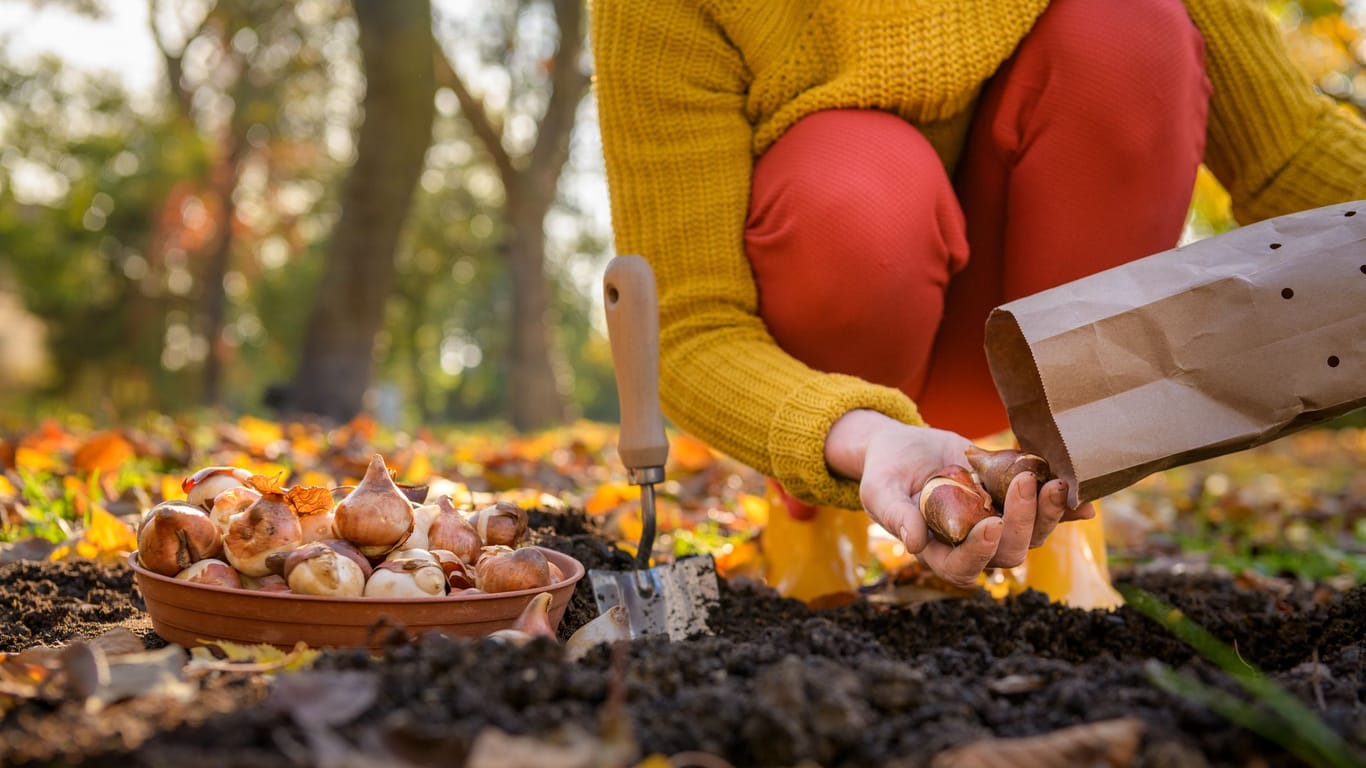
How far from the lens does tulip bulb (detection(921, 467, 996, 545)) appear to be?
1188 millimetres

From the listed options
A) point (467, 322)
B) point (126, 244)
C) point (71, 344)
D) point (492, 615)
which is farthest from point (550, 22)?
point (467, 322)

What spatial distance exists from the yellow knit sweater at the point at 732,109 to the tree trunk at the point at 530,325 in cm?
911

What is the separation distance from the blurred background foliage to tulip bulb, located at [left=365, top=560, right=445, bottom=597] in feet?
28.9

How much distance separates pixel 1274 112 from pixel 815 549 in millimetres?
1170

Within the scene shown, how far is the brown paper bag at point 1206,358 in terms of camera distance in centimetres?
120

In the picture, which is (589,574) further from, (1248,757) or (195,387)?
(195,387)

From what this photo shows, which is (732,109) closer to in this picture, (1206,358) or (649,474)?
(649,474)

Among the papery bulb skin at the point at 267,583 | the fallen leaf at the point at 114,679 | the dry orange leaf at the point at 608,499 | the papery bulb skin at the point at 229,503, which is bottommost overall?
the dry orange leaf at the point at 608,499

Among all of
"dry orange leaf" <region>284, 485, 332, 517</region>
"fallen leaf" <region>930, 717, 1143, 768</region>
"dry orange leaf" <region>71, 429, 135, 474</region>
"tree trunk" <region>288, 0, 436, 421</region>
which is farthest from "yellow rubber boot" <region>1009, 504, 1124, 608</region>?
"tree trunk" <region>288, 0, 436, 421</region>

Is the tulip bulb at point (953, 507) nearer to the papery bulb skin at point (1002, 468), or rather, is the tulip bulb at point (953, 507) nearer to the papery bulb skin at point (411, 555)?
the papery bulb skin at point (1002, 468)

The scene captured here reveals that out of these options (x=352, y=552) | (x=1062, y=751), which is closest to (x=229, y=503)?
(x=352, y=552)

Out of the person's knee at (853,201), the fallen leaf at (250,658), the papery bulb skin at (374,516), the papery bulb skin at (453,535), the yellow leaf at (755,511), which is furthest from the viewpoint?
the yellow leaf at (755,511)

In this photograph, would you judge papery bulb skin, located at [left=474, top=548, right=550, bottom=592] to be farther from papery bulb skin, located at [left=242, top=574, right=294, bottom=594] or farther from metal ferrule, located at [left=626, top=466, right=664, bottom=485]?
metal ferrule, located at [left=626, top=466, right=664, bottom=485]

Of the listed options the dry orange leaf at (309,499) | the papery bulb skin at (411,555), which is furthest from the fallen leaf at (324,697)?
the dry orange leaf at (309,499)
